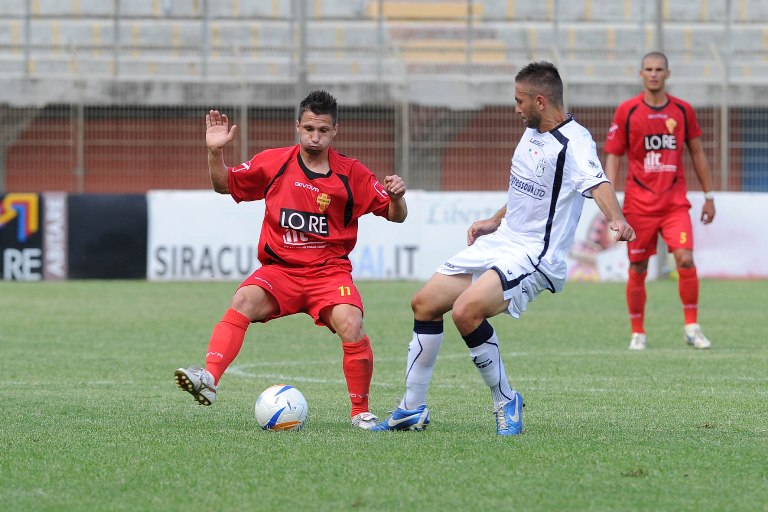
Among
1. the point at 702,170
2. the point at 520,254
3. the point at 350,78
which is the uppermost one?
the point at 350,78

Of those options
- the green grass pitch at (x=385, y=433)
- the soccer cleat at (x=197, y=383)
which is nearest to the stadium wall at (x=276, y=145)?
the green grass pitch at (x=385, y=433)

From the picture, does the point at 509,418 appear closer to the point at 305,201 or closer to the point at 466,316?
the point at 466,316

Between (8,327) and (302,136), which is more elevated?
(302,136)

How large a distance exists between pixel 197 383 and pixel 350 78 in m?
19.4

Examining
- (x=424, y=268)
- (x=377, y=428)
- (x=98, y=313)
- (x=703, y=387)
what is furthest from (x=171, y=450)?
(x=424, y=268)

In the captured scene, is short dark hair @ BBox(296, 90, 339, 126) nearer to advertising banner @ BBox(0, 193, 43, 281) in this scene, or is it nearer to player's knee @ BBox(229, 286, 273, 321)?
player's knee @ BBox(229, 286, 273, 321)

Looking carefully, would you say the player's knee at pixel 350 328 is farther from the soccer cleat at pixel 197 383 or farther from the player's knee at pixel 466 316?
the soccer cleat at pixel 197 383

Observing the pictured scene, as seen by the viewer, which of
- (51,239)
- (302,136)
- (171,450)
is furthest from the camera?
(51,239)

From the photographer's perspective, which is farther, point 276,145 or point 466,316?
point 276,145

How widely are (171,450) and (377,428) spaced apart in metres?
1.21

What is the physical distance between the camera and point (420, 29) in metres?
27.0

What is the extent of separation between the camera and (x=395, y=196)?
22.6ft

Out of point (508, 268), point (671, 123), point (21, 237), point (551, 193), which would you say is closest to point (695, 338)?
point (671, 123)

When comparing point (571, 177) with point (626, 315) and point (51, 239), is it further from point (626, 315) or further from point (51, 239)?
point (51, 239)
